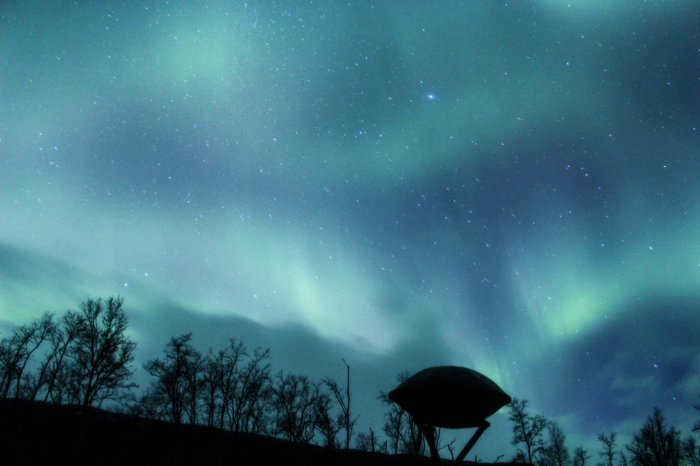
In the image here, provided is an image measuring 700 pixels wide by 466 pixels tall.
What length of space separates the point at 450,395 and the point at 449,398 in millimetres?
104

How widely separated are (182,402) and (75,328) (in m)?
A: 11.7

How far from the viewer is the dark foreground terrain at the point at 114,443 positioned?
104 feet

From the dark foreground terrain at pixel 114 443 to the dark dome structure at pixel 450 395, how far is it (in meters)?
25.5

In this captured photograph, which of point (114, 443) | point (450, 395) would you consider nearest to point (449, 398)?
point (450, 395)

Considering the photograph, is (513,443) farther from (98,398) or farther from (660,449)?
(98,398)

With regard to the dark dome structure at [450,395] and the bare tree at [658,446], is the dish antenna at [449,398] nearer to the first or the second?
the dark dome structure at [450,395]

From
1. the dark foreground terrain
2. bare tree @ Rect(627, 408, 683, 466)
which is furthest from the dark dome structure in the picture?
bare tree @ Rect(627, 408, 683, 466)

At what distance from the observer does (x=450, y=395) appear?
628 cm

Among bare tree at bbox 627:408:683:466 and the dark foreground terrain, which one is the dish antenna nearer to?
the dark foreground terrain

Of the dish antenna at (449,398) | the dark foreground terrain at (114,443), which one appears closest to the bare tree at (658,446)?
the dark foreground terrain at (114,443)

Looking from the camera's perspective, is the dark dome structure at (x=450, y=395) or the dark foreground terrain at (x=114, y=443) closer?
the dark dome structure at (x=450, y=395)

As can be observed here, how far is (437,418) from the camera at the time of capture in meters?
7.10

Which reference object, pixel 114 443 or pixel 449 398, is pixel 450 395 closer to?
pixel 449 398

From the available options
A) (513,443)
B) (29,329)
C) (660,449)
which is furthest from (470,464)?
(29,329)
